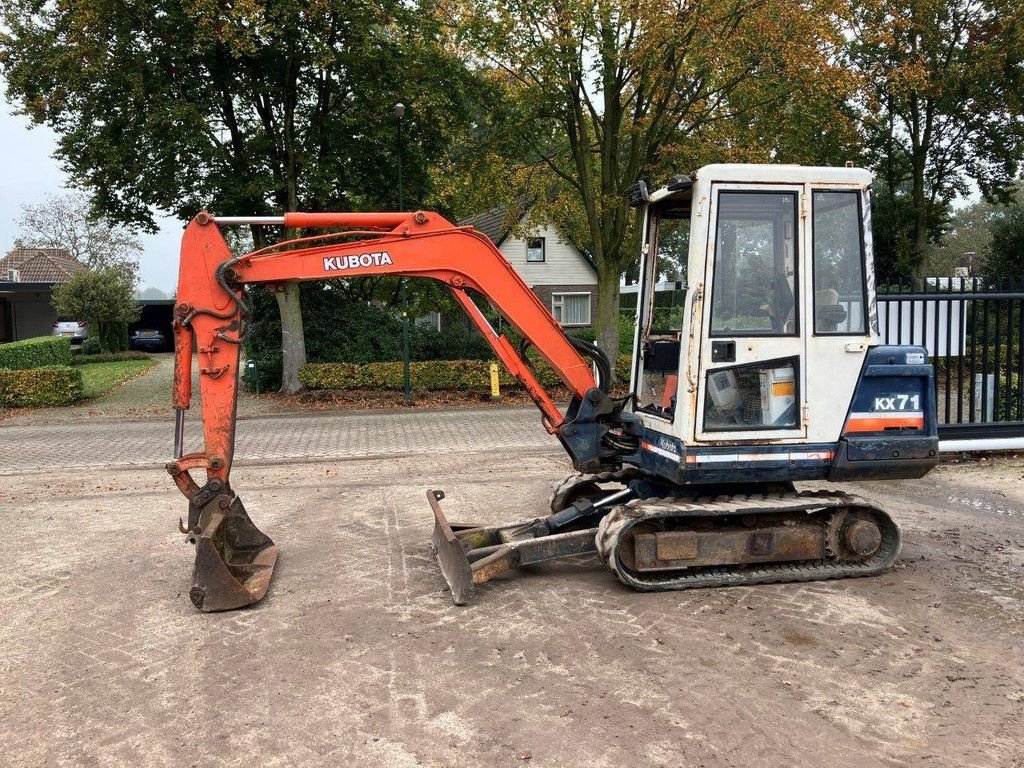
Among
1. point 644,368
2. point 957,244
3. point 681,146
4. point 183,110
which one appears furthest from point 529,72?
point 957,244

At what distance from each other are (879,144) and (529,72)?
15165 millimetres

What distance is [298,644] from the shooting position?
5.07 m

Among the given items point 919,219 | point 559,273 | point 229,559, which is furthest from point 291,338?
point 919,219

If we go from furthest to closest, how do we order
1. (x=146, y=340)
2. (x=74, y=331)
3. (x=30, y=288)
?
(x=146, y=340)
(x=30, y=288)
(x=74, y=331)

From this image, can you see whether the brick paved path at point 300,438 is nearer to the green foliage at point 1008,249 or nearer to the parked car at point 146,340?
the green foliage at point 1008,249

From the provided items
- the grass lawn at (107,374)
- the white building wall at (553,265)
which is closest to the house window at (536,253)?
the white building wall at (553,265)

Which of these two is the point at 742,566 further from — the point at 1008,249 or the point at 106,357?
the point at 106,357

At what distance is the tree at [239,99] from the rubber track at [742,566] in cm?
1288

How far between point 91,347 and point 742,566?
3299 centimetres

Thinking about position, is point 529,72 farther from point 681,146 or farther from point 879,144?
point 879,144

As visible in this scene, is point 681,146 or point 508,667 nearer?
point 508,667

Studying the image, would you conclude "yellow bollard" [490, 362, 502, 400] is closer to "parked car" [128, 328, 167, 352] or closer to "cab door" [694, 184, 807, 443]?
"cab door" [694, 184, 807, 443]

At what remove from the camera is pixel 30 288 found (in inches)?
1421

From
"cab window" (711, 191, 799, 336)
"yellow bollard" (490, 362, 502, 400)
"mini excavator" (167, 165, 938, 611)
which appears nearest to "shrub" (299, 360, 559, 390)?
"yellow bollard" (490, 362, 502, 400)
